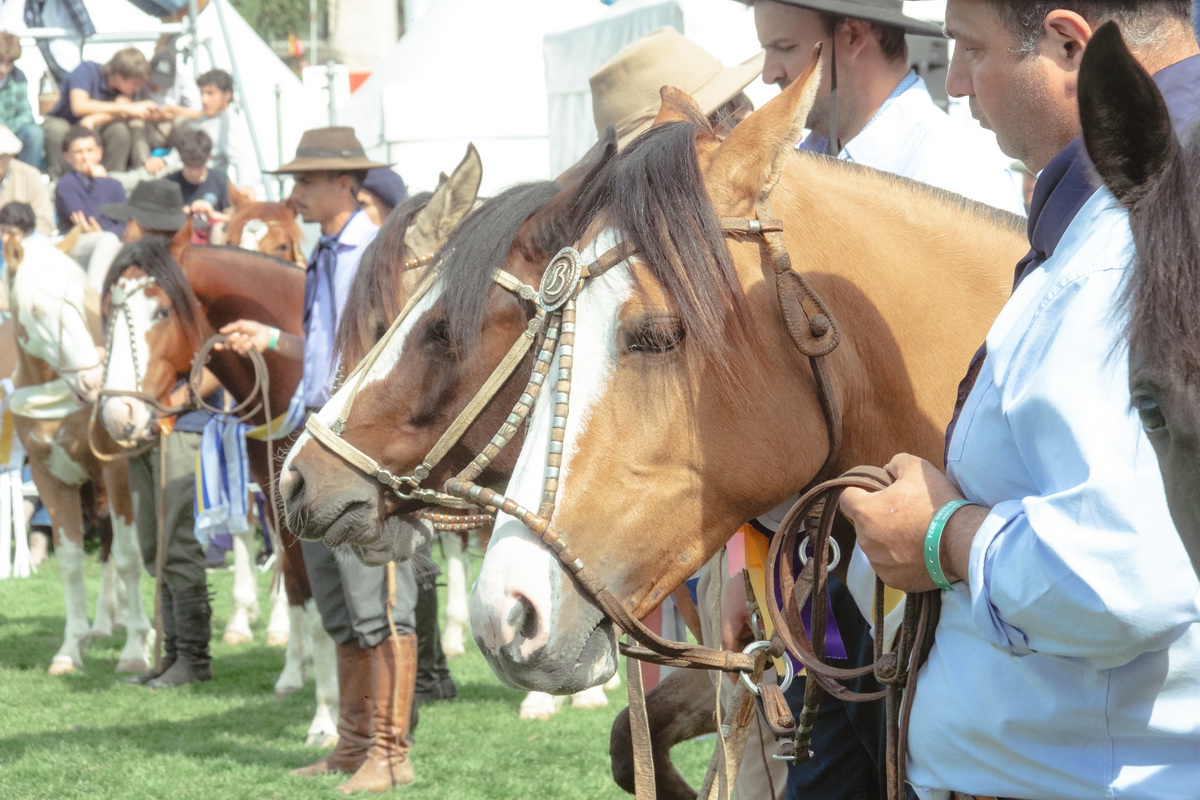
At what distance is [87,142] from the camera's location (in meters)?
13.4

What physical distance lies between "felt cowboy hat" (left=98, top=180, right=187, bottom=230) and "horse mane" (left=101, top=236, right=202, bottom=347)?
64 cm

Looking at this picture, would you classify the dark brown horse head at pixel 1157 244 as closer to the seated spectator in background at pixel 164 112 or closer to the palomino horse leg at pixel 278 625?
the palomino horse leg at pixel 278 625

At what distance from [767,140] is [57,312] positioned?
7.52 m

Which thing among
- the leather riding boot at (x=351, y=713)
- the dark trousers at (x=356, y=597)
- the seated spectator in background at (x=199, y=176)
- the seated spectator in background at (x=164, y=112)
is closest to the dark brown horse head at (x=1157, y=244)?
the dark trousers at (x=356, y=597)

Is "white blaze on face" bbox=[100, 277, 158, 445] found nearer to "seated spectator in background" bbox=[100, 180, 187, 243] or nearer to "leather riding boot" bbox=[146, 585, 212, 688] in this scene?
"seated spectator in background" bbox=[100, 180, 187, 243]

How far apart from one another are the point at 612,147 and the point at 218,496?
5355 millimetres

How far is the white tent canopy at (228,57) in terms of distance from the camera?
50.7 feet

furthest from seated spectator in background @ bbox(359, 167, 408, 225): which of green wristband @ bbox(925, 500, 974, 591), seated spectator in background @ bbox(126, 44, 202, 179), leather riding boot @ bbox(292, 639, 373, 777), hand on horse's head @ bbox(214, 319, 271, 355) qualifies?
seated spectator in background @ bbox(126, 44, 202, 179)

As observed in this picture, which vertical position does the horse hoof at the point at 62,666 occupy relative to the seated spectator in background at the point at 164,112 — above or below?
below

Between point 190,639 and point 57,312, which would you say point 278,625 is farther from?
point 57,312

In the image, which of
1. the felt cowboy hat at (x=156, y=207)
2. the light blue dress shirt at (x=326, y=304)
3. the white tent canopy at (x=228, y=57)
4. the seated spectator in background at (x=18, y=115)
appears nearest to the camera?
the light blue dress shirt at (x=326, y=304)

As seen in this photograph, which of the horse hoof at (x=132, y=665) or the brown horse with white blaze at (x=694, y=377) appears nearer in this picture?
the brown horse with white blaze at (x=694, y=377)

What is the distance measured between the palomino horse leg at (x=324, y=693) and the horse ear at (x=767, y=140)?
16.7ft

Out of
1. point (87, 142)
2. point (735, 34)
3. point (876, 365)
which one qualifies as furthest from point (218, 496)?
point (87, 142)
